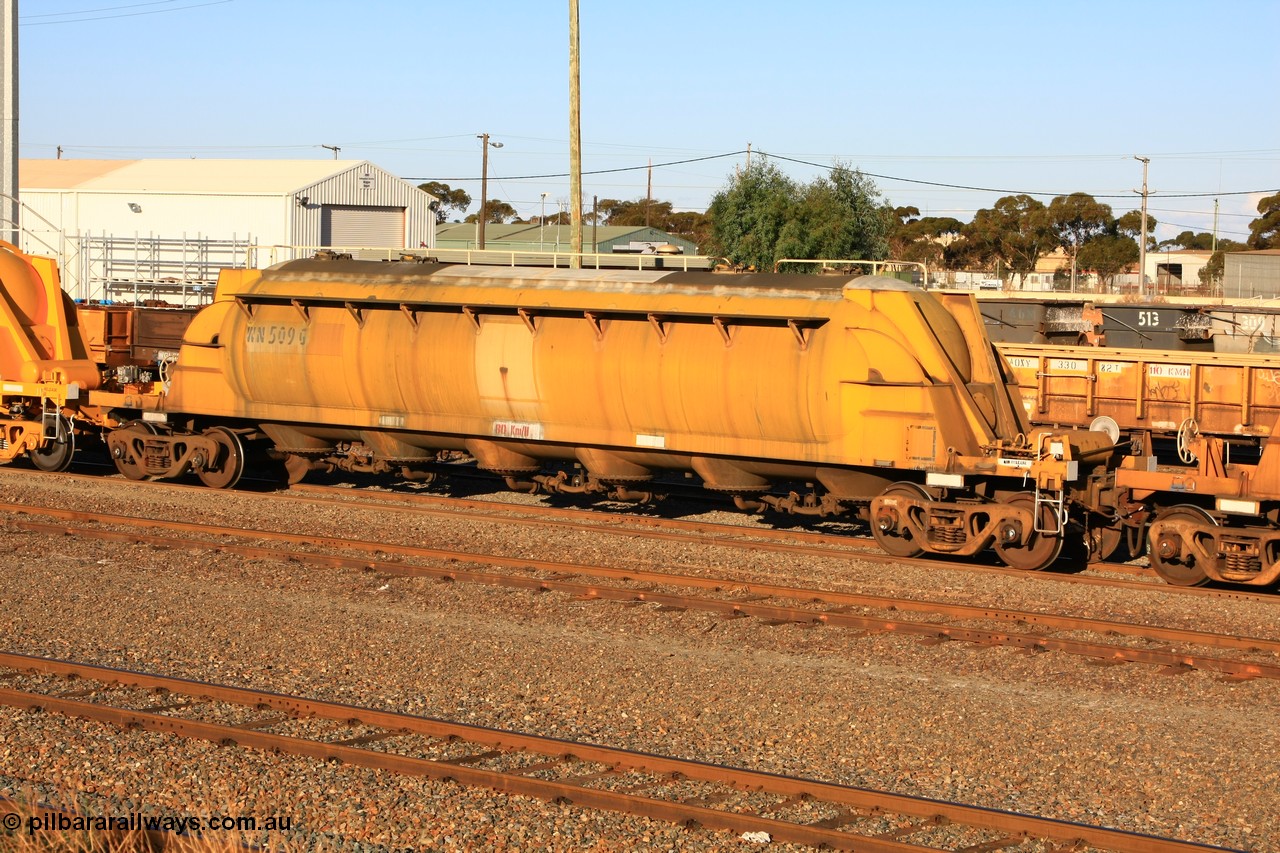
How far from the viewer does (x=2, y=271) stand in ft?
63.3

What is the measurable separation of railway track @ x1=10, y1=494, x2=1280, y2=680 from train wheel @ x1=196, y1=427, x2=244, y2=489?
10.1 feet

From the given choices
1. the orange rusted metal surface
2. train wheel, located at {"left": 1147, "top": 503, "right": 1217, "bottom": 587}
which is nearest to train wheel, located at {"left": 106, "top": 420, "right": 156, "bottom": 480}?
the orange rusted metal surface

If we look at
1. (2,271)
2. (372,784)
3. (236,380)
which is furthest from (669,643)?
(2,271)

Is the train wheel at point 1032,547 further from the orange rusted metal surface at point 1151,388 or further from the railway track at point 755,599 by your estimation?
the orange rusted metal surface at point 1151,388

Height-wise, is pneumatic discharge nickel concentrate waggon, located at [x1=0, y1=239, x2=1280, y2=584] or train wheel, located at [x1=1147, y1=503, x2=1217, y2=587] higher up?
pneumatic discharge nickel concentrate waggon, located at [x1=0, y1=239, x2=1280, y2=584]

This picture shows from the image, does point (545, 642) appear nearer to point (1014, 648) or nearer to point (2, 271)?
point (1014, 648)

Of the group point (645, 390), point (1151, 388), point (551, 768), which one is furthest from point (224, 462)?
point (1151, 388)

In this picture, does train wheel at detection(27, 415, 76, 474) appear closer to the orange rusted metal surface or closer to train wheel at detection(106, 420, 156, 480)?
train wheel at detection(106, 420, 156, 480)

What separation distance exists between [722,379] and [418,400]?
4188 mm

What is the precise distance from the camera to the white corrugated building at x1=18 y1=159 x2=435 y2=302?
4447 centimetres

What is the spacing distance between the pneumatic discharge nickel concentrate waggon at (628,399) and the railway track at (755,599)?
2186 millimetres

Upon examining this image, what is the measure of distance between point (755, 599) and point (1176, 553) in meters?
4.54

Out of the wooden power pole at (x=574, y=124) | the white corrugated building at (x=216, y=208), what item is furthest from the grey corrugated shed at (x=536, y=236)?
the wooden power pole at (x=574, y=124)

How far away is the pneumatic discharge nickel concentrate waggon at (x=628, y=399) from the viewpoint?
13766 millimetres
